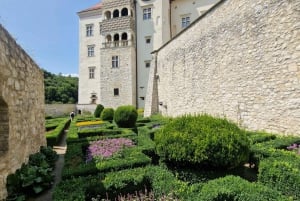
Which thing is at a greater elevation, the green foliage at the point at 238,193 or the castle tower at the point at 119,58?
the castle tower at the point at 119,58

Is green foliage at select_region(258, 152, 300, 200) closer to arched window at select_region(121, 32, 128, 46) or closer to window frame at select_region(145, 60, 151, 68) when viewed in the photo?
window frame at select_region(145, 60, 151, 68)

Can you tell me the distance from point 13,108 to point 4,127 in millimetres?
484

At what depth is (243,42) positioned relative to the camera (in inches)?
355

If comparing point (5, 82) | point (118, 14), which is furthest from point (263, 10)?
point (118, 14)

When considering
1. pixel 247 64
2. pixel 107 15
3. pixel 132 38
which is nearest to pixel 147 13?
pixel 132 38

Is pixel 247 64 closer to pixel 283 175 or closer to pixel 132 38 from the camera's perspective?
pixel 283 175

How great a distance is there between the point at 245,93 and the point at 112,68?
18458 millimetres

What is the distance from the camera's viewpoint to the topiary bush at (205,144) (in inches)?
172

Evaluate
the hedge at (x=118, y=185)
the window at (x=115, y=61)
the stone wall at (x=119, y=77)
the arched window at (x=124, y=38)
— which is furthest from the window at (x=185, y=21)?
the hedge at (x=118, y=185)

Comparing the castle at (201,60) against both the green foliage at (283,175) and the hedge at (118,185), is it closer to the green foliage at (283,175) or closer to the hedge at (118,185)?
the green foliage at (283,175)

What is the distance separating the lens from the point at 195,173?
4574 mm

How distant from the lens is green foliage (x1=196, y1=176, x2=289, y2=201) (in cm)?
313

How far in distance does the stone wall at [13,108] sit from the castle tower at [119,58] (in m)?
18.9

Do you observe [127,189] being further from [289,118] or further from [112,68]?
[112,68]
